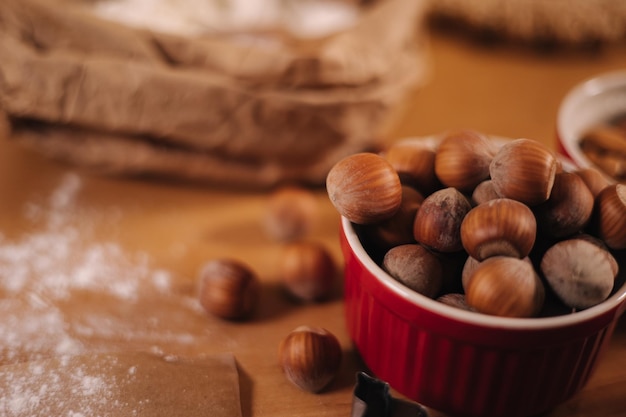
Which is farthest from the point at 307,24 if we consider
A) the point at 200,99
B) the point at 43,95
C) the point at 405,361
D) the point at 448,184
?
the point at 405,361

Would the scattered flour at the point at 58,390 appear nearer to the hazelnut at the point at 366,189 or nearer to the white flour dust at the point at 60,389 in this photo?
the white flour dust at the point at 60,389

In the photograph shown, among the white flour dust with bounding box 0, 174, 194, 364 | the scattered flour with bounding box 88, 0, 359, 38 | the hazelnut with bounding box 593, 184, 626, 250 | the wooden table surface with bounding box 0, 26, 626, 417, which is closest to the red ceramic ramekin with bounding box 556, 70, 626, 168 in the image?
the wooden table surface with bounding box 0, 26, 626, 417

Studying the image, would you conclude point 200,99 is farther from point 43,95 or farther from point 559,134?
point 559,134

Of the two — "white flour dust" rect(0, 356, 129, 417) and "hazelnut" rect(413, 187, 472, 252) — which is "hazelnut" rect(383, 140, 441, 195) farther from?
"white flour dust" rect(0, 356, 129, 417)

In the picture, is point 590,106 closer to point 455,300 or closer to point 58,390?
point 455,300

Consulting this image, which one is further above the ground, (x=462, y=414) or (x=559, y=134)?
(x=559, y=134)

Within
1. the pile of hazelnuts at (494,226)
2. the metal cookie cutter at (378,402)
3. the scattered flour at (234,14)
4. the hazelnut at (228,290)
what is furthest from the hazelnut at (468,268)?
the scattered flour at (234,14)

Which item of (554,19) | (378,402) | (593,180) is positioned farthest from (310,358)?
(554,19)
